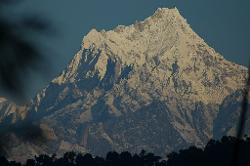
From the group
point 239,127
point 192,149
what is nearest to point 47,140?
point 239,127

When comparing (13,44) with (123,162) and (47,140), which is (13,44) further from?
(123,162)

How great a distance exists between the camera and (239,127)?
11281mm

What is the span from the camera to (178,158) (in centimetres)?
16238

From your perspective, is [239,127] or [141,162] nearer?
[239,127]

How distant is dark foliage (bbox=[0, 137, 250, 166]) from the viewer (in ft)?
475

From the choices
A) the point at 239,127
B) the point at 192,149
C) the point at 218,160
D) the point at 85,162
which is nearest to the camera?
the point at 239,127

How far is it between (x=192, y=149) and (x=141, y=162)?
19374 mm

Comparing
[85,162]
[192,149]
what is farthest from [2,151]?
[85,162]

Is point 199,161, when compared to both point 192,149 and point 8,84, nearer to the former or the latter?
point 192,149

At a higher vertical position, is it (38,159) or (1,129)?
(38,159)

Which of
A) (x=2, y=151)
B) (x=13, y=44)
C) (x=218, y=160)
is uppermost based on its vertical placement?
(x=218, y=160)

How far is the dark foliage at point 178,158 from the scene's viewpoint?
145m

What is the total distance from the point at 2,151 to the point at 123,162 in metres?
163

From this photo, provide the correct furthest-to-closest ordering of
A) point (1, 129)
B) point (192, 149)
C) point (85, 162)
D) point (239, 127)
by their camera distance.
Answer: point (85, 162), point (192, 149), point (1, 129), point (239, 127)
